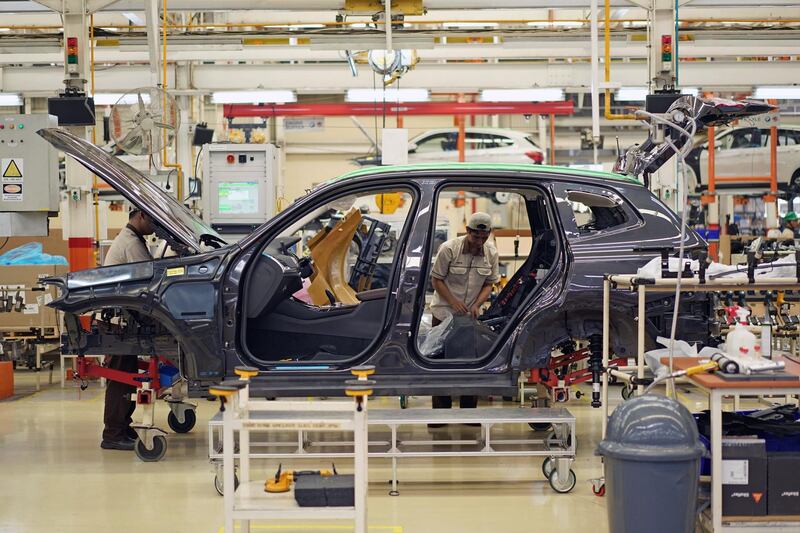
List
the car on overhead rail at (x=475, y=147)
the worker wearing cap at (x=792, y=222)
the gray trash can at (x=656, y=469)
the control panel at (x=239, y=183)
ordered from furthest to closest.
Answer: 1. the car on overhead rail at (x=475, y=147)
2. the worker wearing cap at (x=792, y=222)
3. the control panel at (x=239, y=183)
4. the gray trash can at (x=656, y=469)

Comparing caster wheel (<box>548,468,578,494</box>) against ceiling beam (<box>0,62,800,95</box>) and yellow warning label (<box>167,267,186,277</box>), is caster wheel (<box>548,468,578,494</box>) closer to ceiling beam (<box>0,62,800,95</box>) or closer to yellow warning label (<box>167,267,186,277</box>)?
yellow warning label (<box>167,267,186,277</box>)

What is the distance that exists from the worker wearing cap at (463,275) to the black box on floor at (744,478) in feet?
10.3

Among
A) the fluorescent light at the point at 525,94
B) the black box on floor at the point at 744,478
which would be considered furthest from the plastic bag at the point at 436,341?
the fluorescent light at the point at 525,94

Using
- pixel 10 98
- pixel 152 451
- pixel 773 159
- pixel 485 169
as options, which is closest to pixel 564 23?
pixel 773 159

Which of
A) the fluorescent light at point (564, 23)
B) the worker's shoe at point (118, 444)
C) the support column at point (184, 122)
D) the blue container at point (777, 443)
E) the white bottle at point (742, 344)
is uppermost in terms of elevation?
the fluorescent light at point (564, 23)

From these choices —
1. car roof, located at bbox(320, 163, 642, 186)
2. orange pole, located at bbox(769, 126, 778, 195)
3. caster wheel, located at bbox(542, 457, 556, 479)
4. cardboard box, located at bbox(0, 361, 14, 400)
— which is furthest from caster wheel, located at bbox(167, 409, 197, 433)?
orange pole, located at bbox(769, 126, 778, 195)

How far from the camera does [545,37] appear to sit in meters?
11.2

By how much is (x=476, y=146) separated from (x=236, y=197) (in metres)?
7.26

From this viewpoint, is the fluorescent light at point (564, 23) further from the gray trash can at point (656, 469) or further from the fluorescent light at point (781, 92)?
the gray trash can at point (656, 469)

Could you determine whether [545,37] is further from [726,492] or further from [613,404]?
[726,492]

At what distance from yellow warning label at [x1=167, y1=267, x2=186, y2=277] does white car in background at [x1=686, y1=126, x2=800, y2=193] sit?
383 inches

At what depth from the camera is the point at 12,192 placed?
7512 millimetres

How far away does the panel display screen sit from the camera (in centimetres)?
1099

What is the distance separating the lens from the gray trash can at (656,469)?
380cm
